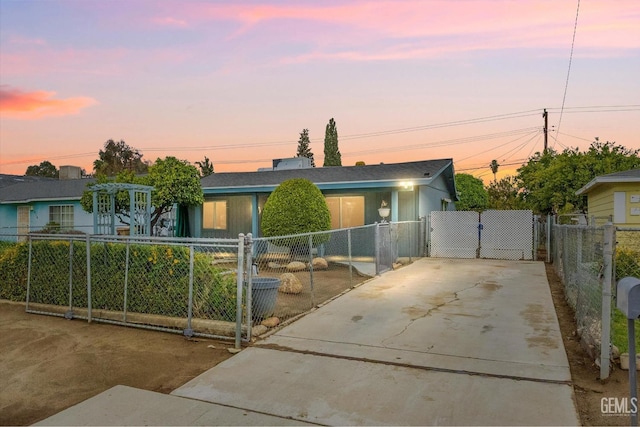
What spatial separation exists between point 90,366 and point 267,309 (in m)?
2.41

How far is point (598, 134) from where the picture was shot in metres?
22.7

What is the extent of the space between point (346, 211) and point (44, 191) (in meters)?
17.7

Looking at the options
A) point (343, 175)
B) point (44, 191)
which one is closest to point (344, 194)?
point (343, 175)

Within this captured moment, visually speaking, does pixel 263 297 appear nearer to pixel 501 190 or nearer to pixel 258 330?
pixel 258 330

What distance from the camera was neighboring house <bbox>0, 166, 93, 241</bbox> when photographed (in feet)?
68.8

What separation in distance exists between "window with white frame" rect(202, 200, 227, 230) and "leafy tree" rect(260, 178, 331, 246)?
4866 mm

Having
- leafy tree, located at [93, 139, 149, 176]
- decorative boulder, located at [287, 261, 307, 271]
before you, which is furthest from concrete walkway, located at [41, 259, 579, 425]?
leafy tree, located at [93, 139, 149, 176]

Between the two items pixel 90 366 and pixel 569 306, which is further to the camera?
pixel 569 306

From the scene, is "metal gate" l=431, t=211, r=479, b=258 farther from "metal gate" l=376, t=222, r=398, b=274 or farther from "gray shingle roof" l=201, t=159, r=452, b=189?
"metal gate" l=376, t=222, r=398, b=274

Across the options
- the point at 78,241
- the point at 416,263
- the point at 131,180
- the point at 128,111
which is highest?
the point at 128,111

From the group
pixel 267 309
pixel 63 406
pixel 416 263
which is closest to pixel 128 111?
pixel 416 263

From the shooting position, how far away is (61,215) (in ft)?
70.7

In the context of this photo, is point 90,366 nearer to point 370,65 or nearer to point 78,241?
point 78,241

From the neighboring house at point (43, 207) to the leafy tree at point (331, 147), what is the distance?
2918 centimetres
